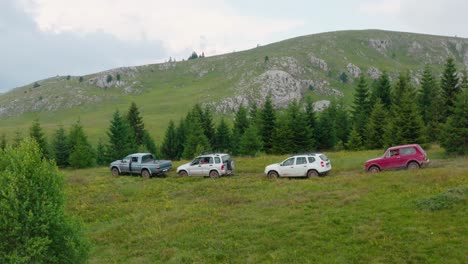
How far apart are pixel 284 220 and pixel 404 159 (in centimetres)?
1283

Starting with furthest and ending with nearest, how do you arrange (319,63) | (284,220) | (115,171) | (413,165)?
(319,63) < (115,171) < (413,165) < (284,220)

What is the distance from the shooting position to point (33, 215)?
9.91 metres

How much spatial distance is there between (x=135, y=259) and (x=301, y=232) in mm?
6875

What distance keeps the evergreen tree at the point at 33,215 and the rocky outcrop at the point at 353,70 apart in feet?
599

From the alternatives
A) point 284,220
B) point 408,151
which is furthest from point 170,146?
point 284,220

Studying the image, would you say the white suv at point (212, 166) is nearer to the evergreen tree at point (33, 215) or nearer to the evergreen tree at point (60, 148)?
the evergreen tree at point (33, 215)

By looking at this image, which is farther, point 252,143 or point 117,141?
point 117,141

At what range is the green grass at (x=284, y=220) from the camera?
12.0 m

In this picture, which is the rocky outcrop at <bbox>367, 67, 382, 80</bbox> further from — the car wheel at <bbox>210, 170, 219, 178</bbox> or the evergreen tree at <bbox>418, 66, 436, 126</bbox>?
the car wheel at <bbox>210, 170, 219, 178</bbox>

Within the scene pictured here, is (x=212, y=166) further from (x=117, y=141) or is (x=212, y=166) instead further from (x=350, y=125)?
(x=350, y=125)

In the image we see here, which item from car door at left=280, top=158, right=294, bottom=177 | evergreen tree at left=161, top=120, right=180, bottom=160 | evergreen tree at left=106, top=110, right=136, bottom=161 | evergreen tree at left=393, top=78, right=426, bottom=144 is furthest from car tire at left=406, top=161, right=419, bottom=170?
evergreen tree at left=161, top=120, right=180, bottom=160

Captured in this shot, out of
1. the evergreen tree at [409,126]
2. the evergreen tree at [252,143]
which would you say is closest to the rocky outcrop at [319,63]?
the evergreen tree at [252,143]

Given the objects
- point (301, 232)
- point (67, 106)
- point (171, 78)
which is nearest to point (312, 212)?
point (301, 232)

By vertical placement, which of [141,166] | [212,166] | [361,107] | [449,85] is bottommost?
[212,166]
